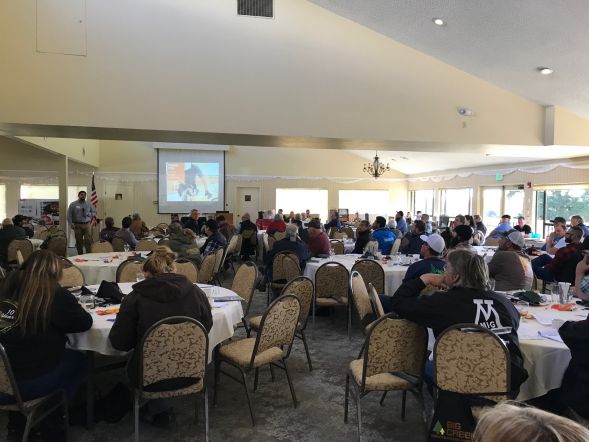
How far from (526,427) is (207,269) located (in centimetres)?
532

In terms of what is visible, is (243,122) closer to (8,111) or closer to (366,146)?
(366,146)

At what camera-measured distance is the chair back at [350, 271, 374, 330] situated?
11.6ft

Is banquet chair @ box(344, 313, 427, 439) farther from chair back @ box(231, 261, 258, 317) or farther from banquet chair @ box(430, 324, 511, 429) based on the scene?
chair back @ box(231, 261, 258, 317)

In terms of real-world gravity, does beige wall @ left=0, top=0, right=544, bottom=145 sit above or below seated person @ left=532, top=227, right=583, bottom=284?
above

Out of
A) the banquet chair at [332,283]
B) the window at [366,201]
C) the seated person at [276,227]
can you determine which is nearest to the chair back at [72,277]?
the banquet chair at [332,283]

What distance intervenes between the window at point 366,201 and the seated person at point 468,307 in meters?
14.6

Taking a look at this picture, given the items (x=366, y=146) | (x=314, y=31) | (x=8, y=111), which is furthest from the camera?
(x=366, y=146)

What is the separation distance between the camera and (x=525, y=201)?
11.4 metres

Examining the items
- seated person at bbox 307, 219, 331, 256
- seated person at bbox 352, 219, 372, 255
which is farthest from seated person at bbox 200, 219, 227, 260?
seated person at bbox 352, 219, 372, 255

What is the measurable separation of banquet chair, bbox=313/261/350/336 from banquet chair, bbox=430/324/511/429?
9.22 ft

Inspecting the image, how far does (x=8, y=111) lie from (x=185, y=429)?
19.3ft

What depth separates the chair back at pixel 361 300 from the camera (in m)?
3.54

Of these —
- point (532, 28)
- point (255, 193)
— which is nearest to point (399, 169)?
point (255, 193)

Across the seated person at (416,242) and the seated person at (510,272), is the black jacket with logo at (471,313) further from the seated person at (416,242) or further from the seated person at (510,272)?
the seated person at (416,242)
